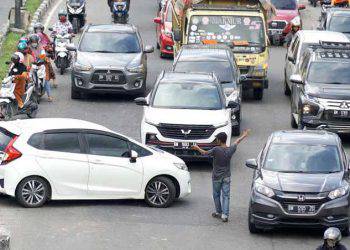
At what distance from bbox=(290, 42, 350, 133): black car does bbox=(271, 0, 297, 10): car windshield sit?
1516 centimetres

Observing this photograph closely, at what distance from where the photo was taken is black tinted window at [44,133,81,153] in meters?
21.7

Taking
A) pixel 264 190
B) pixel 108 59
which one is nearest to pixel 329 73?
pixel 108 59

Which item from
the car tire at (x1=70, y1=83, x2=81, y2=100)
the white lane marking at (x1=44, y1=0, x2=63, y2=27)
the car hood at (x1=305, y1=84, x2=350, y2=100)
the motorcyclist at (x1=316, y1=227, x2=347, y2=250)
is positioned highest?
the motorcyclist at (x1=316, y1=227, x2=347, y2=250)

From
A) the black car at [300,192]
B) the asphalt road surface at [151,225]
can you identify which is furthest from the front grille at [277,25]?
the black car at [300,192]

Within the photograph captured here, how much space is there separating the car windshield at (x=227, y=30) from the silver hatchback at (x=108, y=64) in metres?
1.67

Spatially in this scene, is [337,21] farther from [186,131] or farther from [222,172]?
[222,172]

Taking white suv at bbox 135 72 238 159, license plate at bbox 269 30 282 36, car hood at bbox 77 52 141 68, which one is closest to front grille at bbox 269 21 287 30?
license plate at bbox 269 30 282 36

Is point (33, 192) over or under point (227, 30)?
over

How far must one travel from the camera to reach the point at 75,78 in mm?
32406

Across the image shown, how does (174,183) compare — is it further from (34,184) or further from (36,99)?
(36,99)

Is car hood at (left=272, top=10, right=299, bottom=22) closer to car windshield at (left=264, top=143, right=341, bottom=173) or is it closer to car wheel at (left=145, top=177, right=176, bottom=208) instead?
car wheel at (left=145, top=177, right=176, bottom=208)

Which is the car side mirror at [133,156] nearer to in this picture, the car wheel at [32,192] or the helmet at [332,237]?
the car wheel at [32,192]

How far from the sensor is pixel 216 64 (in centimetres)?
3080

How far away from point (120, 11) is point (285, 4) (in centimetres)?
602
